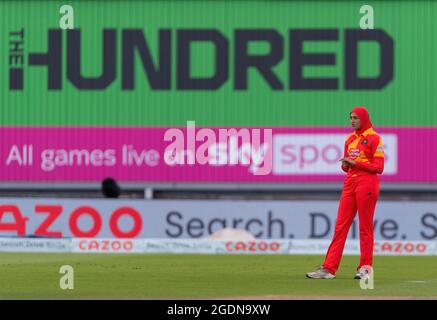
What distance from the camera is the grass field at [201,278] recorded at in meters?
11.0

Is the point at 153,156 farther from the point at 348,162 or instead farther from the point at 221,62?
the point at 348,162

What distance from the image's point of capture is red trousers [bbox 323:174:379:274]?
12.5m

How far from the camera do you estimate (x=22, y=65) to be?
29.1m

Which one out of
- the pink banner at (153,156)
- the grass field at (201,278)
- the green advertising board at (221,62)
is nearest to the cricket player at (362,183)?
the grass field at (201,278)

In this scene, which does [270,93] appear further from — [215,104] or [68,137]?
[68,137]

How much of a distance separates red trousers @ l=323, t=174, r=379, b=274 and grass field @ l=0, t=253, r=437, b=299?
12.5 inches

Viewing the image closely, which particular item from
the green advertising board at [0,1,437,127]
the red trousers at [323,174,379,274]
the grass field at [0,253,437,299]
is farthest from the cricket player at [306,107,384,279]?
the green advertising board at [0,1,437,127]

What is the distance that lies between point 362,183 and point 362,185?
20 mm

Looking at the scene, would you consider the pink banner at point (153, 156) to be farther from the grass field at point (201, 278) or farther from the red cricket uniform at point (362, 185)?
the red cricket uniform at point (362, 185)

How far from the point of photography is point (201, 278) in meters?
13.3

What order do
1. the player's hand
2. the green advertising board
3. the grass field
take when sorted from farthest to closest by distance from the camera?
the green advertising board < the player's hand < the grass field

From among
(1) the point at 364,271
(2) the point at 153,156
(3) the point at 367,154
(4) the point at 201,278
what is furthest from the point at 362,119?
(2) the point at 153,156

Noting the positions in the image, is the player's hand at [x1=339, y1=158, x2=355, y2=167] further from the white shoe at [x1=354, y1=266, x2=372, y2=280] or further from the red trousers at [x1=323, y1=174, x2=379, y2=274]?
the white shoe at [x1=354, y1=266, x2=372, y2=280]
